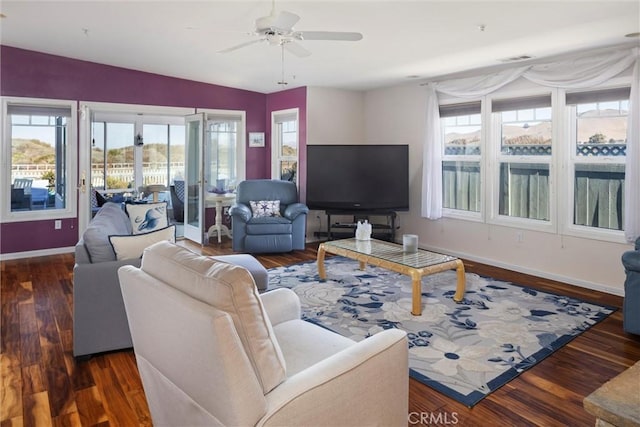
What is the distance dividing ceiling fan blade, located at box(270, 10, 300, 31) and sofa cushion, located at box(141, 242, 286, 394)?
208 cm

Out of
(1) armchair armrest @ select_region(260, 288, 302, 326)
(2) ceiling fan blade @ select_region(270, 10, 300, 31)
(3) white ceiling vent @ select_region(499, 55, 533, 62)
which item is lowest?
(1) armchair armrest @ select_region(260, 288, 302, 326)

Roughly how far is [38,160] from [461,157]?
5728 millimetres

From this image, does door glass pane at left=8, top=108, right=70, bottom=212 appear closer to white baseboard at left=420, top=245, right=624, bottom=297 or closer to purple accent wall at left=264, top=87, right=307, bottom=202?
purple accent wall at left=264, top=87, right=307, bottom=202

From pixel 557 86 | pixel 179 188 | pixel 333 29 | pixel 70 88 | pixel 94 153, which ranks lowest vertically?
pixel 179 188

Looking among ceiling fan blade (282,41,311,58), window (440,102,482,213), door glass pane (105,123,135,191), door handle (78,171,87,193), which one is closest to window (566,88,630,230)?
window (440,102,482,213)

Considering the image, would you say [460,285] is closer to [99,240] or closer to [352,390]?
[352,390]

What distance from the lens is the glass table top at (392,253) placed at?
152 inches

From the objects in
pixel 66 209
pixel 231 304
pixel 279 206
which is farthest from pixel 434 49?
pixel 66 209

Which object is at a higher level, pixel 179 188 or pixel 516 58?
pixel 516 58

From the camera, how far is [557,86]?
468 centimetres

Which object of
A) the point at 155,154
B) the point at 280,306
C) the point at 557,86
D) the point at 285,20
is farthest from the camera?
the point at 155,154

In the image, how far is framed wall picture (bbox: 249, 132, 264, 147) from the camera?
7.41 m

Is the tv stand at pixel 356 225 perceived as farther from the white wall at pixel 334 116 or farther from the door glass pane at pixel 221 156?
the door glass pane at pixel 221 156

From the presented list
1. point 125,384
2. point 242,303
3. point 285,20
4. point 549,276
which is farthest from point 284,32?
point 549,276
